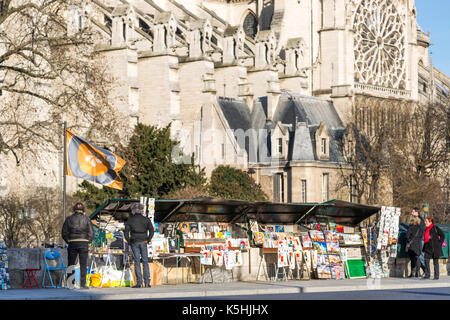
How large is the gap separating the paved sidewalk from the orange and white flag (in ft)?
12.0

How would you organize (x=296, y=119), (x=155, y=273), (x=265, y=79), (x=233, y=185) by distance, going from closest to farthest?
(x=155, y=273) → (x=233, y=185) → (x=296, y=119) → (x=265, y=79)

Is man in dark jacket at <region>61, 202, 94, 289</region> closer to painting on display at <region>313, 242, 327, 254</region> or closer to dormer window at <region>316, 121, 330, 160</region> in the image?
painting on display at <region>313, 242, 327, 254</region>

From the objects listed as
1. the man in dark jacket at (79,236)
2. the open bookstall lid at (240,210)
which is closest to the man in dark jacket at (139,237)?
the man in dark jacket at (79,236)

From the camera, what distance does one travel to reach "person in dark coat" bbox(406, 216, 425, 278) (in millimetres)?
26097

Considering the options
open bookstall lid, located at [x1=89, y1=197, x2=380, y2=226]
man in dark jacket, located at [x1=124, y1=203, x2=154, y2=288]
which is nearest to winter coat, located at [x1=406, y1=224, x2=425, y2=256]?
open bookstall lid, located at [x1=89, y1=197, x2=380, y2=226]

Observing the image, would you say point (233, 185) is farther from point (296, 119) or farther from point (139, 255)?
point (139, 255)

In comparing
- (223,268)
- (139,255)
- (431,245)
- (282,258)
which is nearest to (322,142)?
(431,245)

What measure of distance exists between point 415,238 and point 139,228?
829 centimetres

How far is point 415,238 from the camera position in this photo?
1031 inches

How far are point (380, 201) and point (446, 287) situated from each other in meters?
37.1

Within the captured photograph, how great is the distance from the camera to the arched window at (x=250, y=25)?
7869cm

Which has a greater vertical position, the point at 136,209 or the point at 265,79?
the point at 265,79
